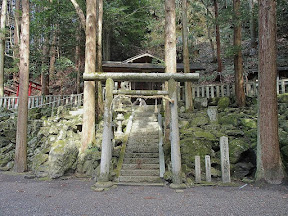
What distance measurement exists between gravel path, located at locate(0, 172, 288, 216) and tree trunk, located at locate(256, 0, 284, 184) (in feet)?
1.73

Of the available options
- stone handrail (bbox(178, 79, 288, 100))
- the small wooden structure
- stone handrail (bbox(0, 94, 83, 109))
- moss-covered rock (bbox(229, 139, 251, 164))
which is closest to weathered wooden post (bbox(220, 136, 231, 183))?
moss-covered rock (bbox(229, 139, 251, 164))

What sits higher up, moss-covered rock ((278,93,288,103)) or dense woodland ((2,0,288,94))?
dense woodland ((2,0,288,94))

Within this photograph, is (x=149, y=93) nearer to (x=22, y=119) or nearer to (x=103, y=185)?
(x=103, y=185)

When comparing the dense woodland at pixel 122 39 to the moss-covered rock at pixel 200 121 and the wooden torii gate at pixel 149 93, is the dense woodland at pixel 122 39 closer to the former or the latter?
the wooden torii gate at pixel 149 93

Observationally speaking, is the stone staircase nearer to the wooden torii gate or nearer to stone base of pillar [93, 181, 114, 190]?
stone base of pillar [93, 181, 114, 190]

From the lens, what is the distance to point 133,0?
742 inches

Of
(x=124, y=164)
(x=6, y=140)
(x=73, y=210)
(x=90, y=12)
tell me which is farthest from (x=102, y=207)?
(x=6, y=140)

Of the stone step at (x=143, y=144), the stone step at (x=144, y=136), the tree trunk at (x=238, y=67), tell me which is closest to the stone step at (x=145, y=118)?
the stone step at (x=144, y=136)

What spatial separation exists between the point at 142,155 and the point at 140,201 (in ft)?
9.33

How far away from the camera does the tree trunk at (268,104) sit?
17.8 feet

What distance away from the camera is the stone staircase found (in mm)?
5980

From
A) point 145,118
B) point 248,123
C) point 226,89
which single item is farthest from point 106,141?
point 226,89

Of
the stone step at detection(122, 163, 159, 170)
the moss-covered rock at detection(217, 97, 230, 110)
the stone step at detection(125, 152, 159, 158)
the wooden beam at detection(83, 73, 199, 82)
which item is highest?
the wooden beam at detection(83, 73, 199, 82)

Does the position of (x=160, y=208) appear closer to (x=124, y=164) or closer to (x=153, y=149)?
(x=124, y=164)
